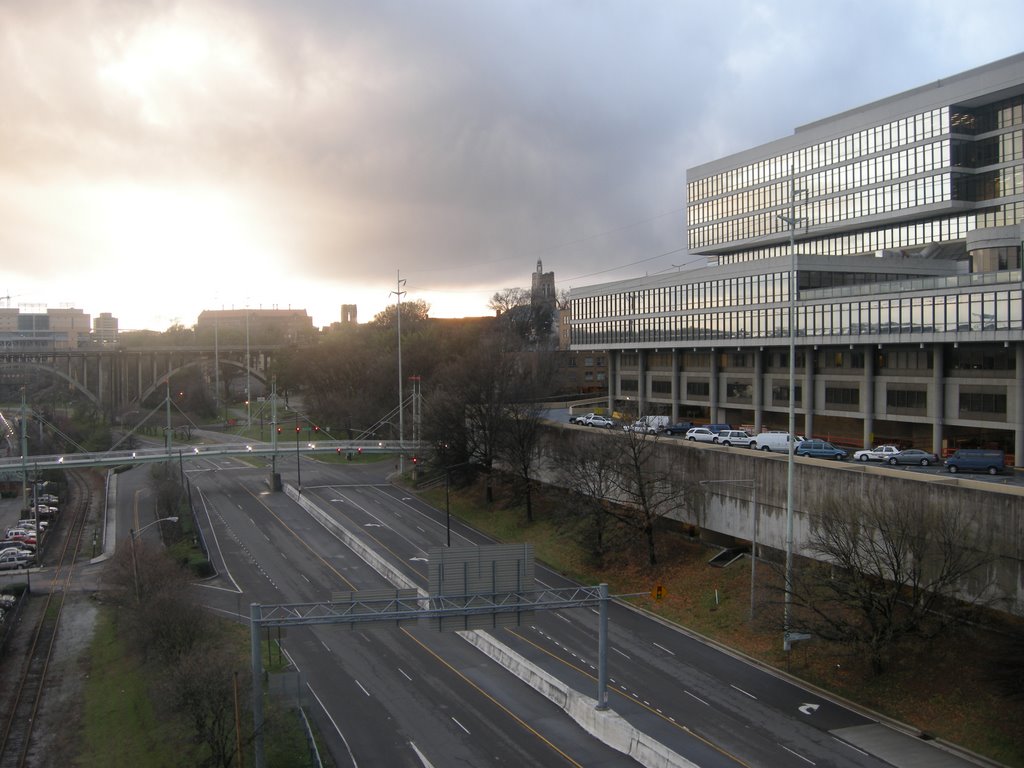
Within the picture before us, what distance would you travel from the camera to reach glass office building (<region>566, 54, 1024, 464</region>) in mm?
47469

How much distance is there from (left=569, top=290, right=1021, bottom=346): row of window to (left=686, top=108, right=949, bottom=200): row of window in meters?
11.2

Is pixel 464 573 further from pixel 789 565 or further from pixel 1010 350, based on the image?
pixel 1010 350

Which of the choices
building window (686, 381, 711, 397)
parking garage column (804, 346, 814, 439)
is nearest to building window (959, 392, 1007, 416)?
parking garage column (804, 346, 814, 439)

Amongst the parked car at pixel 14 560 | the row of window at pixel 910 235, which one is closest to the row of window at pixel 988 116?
the row of window at pixel 910 235

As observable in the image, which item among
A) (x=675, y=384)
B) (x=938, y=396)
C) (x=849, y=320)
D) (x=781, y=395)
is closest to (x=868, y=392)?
(x=849, y=320)

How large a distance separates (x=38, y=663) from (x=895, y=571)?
3093 centimetres

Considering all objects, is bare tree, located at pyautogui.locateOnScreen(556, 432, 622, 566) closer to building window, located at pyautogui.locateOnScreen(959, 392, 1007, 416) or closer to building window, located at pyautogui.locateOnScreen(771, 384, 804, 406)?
building window, located at pyautogui.locateOnScreen(771, 384, 804, 406)

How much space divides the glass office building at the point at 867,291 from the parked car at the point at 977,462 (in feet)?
24.8

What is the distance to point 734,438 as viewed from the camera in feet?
156

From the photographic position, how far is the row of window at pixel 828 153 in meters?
58.3

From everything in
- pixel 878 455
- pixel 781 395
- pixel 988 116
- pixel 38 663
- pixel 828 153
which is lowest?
pixel 38 663

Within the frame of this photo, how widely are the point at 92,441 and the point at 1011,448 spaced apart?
7506 cm

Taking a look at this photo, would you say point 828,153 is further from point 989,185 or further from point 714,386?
point 714,386

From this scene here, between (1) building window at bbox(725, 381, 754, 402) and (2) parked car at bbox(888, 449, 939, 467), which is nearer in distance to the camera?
(2) parked car at bbox(888, 449, 939, 467)
